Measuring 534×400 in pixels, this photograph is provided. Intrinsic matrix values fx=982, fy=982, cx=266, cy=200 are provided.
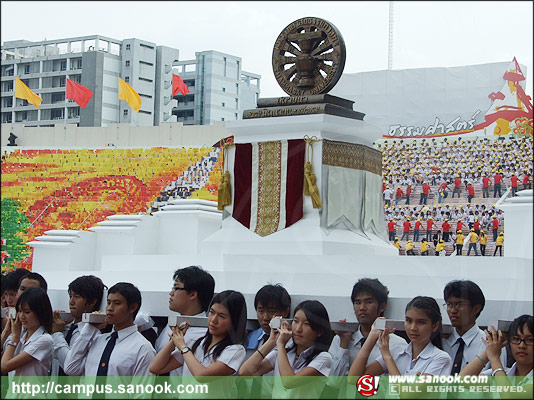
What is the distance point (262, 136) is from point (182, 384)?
10.3ft

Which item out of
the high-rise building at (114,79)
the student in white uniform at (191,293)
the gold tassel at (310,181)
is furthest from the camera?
the gold tassel at (310,181)

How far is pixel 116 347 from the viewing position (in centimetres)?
395

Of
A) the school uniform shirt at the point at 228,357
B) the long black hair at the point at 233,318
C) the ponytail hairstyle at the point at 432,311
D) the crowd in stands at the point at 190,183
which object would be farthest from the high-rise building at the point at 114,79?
the crowd in stands at the point at 190,183

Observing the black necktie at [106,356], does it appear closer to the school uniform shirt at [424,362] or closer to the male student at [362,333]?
the male student at [362,333]

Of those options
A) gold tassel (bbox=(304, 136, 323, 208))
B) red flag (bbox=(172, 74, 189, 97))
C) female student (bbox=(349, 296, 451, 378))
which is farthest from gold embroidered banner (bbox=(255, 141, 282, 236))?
female student (bbox=(349, 296, 451, 378))

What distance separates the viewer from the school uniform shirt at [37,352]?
401 centimetres

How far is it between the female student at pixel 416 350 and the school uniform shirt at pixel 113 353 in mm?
870

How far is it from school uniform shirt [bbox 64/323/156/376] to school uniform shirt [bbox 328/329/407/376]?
0.73 meters

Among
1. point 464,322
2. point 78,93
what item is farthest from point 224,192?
point 464,322

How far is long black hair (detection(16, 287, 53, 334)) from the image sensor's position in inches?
162

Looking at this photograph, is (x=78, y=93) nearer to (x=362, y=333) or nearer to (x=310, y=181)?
(x=310, y=181)

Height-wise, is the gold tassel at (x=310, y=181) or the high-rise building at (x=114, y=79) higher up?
the high-rise building at (x=114, y=79)

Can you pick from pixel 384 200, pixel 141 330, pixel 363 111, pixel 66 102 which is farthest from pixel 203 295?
pixel 384 200

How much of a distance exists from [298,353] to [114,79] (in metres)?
2.23
